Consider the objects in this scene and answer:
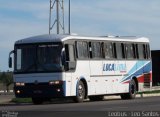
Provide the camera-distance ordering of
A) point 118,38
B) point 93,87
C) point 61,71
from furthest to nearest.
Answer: point 118,38 → point 93,87 → point 61,71

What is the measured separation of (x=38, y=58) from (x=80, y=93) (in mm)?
2621

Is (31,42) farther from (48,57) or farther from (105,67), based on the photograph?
(105,67)

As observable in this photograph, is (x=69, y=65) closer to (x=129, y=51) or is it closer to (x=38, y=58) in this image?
(x=38, y=58)

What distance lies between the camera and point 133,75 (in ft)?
116

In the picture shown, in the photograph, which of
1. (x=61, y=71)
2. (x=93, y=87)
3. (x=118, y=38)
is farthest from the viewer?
(x=118, y=38)

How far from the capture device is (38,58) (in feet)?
98.2

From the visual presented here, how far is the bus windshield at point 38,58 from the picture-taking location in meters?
29.6

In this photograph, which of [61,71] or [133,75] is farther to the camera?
[133,75]

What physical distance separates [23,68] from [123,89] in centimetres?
667

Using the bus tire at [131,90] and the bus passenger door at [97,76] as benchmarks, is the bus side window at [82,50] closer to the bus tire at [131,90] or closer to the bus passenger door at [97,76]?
the bus passenger door at [97,76]

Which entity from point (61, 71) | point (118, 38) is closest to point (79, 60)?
point (61, 71)

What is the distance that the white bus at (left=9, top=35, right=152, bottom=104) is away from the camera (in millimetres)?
29547

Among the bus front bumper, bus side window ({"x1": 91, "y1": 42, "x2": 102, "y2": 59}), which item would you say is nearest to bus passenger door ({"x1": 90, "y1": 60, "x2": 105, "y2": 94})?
bus side window ({"x1": 91, "y1": 42, "x2": 102, "y2": 59})

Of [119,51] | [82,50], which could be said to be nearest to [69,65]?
[82,50]
